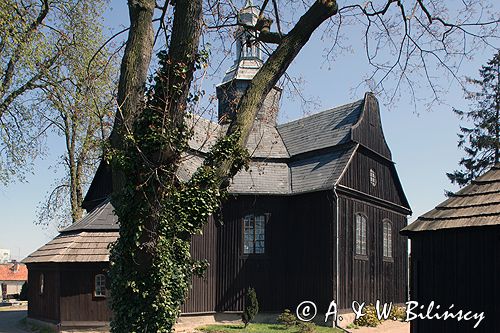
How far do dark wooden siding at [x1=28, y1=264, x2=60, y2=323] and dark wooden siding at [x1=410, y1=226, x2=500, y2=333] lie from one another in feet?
43.2

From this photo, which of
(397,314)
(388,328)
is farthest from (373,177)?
(388,328)

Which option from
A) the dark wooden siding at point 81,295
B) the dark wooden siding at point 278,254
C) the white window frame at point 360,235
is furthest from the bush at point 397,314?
the dark wooden siding at point 81,295

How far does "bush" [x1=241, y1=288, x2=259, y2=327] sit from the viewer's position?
19094mm

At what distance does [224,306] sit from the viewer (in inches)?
790

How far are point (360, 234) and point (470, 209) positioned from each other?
10307mm

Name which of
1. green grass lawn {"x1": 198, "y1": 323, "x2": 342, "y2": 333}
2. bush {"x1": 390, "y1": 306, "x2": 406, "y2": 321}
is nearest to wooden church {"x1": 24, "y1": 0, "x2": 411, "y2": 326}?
bush {"x1": 390, "y1": 306, "x2": 406, "y2": 321}

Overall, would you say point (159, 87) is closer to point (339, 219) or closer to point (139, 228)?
point (139, 228)

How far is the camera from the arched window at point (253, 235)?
20.6 m

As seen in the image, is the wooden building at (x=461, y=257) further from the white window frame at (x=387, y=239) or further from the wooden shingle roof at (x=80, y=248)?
the white window frame at (x=387, y=239)

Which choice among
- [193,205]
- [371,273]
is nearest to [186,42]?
[193,205]

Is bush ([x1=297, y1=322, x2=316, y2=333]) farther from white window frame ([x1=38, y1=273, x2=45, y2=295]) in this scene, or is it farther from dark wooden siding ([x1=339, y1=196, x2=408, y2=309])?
white window frame ([x1=38, y1=273, x2=45, y2=295])

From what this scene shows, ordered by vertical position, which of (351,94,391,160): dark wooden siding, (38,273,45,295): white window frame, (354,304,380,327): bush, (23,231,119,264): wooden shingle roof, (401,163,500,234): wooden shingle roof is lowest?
(354,304,380,327): bush

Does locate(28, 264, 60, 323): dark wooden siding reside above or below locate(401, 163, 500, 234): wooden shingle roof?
below

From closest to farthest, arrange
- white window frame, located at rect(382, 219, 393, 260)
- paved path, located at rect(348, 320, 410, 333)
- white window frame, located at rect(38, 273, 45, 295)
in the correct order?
paved path, located at rect(348, 320, 410, 333), white window frame, located at rect(38, 273, 45, 295), white window frame, located at rect(382, 219, 393, 260)
